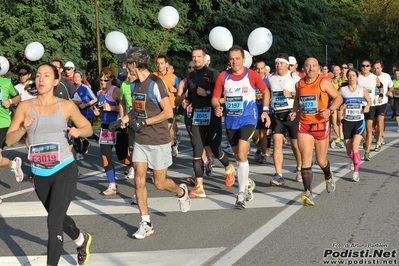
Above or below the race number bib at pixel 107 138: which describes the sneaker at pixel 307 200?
below

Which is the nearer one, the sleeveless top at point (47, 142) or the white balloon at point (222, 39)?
the sleeveless top at point (47, 142)

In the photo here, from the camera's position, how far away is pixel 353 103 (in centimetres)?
1205

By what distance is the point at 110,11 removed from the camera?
29484mm

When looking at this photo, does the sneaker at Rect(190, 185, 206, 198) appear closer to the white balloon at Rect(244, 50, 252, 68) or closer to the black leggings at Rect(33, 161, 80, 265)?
the black leggings at Rect(33, 161, 80, 265)

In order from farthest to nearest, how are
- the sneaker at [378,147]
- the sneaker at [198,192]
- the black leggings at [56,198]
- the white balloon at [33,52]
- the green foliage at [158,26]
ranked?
1. the green foliage at [158,26]
2. the white balloon at [33,52]
3. the sneaker at [378,147]
4. the sneaker at [198,192]
5. the black leggings at [56,198]

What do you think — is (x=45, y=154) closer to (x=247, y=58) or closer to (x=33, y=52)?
(x=247, y=58)

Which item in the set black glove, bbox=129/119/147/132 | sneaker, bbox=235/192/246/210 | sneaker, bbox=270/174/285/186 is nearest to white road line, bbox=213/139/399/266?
sneaker, bbox=235/192/246/210

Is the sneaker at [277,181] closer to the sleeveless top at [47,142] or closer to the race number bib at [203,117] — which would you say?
the race number bib at [203,117]

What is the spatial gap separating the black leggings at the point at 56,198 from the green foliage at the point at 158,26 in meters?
18.8

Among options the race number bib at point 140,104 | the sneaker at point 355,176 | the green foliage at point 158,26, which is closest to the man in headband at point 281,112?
the sneaker at point 355,176

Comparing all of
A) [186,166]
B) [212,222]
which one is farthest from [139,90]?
[186,166]

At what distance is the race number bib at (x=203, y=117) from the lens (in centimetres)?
1009

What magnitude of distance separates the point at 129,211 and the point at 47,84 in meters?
3.20

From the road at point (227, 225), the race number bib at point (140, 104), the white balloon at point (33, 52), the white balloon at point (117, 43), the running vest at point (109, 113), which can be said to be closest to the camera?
the road at point (227, 225)
